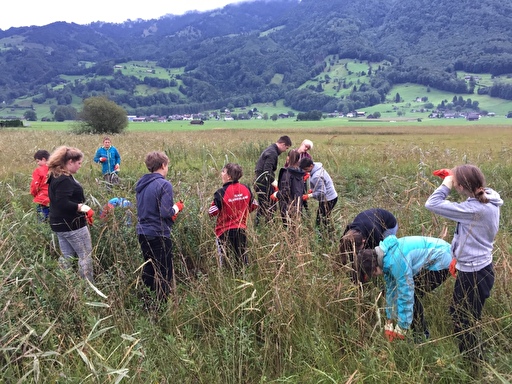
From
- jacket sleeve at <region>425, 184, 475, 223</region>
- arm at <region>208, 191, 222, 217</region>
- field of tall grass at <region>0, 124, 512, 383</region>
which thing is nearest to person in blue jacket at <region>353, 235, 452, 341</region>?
field of tall grass at <region>0, 124, 512, 383</region>

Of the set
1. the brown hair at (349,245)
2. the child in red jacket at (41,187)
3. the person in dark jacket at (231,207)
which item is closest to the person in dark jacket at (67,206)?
the person in dark jacket at (231,207)

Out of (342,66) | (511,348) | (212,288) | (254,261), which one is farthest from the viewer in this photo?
(342,66)

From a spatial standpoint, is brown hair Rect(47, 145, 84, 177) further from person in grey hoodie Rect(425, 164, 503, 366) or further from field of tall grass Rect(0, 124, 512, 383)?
person in grey hoodie Rect(425, 164, 503, 366)

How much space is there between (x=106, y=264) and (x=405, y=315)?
130 inches

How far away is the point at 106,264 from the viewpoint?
14.6ft

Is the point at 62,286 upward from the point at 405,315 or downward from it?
upward

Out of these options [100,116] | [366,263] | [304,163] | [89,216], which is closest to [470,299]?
[366,263]

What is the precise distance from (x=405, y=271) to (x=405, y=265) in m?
0.05

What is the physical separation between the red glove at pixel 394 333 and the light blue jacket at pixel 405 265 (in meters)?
0.08

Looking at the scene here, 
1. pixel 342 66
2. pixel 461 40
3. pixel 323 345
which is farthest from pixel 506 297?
pixel 461 40

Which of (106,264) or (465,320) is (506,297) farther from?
(106,264)

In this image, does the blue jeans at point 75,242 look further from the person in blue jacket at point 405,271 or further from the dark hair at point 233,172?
the person in blue jacket at point 405,271

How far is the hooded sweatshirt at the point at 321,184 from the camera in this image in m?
5.66

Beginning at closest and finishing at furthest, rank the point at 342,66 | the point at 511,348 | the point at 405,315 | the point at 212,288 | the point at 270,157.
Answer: the point at 511,348, the point at 405,315, the point at 212,288, the point at 270,157, the point at 342,66
